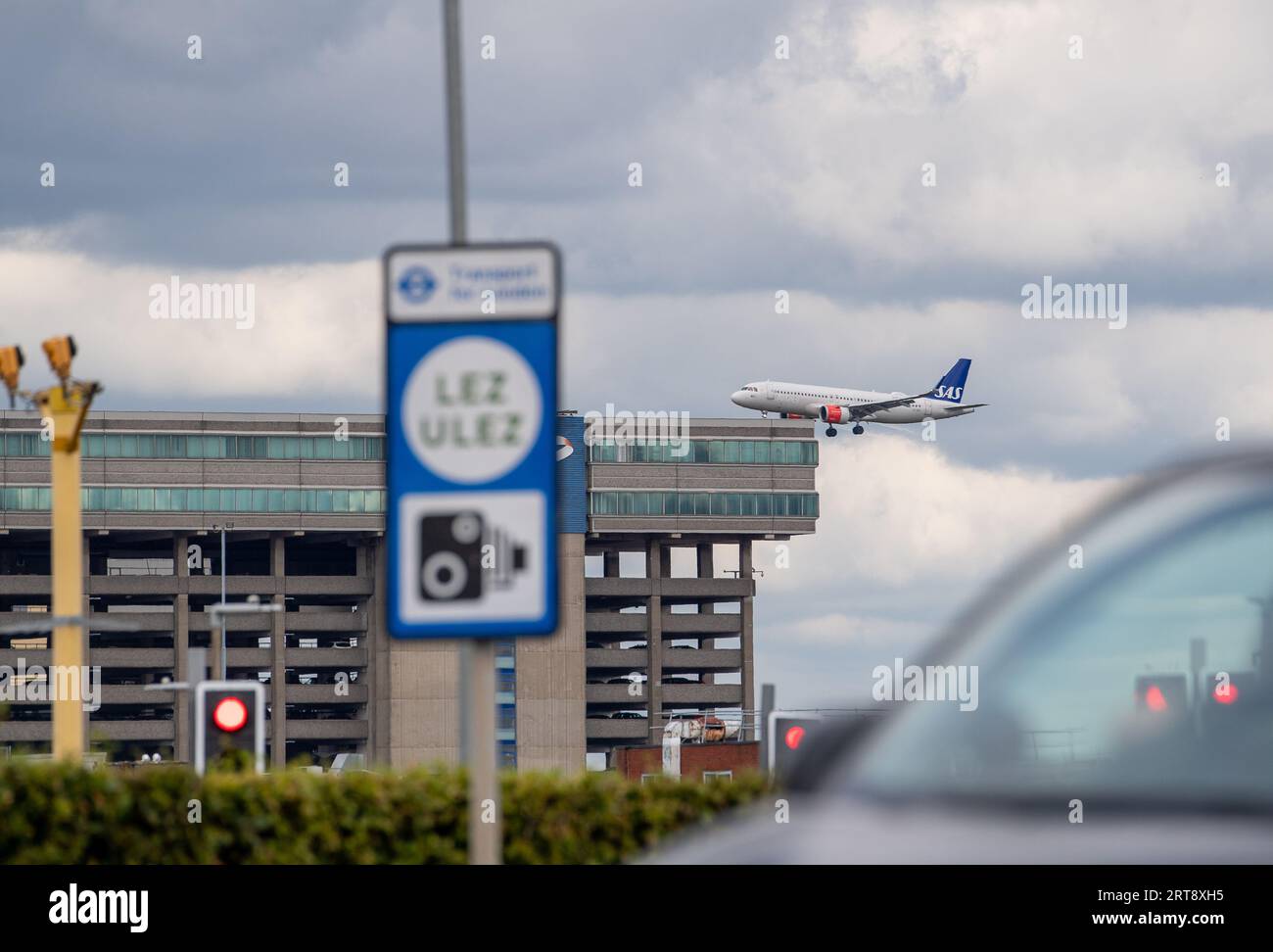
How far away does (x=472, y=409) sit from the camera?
4840 millimetres

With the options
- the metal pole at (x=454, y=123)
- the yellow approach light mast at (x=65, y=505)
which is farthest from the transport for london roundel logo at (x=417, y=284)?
the yellow approach light mast at (x=65, y=505)

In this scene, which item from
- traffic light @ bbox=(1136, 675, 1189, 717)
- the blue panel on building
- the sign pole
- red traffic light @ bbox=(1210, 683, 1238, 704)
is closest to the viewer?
traffic light @ bbox=(1136, 675, 1189, 717)

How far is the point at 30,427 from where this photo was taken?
469ft

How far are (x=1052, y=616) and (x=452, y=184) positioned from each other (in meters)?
3.88

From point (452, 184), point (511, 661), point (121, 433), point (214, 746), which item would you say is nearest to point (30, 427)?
point (121, 433)

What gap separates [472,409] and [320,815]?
760 cm

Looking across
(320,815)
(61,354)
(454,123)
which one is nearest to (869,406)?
(61,354)

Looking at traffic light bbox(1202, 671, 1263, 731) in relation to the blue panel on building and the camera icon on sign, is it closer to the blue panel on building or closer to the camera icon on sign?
the camera icon on sign

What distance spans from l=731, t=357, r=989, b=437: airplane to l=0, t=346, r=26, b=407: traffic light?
378 ft

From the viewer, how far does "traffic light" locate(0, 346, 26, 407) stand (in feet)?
70.5

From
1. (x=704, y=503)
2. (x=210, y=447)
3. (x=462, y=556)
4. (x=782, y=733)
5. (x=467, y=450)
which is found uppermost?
(x=210, y=447)

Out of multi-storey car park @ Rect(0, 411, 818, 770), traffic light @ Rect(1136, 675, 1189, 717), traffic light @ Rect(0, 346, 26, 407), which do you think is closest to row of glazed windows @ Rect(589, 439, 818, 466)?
multi-storey car park @ Rect(0, 411, 818, 770)

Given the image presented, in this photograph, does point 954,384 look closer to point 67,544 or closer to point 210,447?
point 210,447

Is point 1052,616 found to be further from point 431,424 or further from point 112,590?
point 112,590
